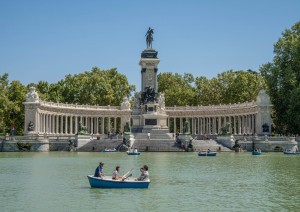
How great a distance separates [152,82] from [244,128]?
19511mm

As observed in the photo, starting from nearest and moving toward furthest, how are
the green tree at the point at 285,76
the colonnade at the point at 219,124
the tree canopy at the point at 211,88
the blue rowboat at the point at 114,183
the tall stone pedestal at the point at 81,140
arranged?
the blue rowboat at the point at 114,183, the tall stone pedestal at the point at 81,140, the green tree at the point at 285,76, the colonnade at the point at 219,124, the tree canopy at the point at 211,88

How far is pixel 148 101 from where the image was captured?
88125 mm

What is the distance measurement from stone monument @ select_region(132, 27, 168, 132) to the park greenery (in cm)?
1765

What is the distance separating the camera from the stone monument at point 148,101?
286ft

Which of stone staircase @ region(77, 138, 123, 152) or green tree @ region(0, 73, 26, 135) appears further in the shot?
green tree @ region(0, 73, 26, 135)

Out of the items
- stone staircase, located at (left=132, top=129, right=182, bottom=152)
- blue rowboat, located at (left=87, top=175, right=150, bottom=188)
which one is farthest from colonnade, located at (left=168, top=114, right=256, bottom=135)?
blue rowboat, located at (left=87, top=175, right=150, bottom=188)

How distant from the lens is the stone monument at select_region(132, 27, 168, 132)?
87.1 meters

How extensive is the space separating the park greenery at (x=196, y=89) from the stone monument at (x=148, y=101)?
1765 cm

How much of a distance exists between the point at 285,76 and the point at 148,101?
2400 centimetres

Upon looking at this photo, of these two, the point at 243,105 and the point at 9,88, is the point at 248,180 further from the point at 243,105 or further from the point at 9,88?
the point at 9,88

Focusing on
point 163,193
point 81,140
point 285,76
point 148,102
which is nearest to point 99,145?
point 81,140

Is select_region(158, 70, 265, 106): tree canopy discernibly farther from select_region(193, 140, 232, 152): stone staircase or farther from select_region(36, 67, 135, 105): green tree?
select_region(193, 140, 232, 152): stone staircase

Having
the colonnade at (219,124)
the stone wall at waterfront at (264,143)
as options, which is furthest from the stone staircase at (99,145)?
the colonnade at (219,124)

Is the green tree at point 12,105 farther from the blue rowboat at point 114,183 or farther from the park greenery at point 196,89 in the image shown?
the blue rowboat at point 114,183
